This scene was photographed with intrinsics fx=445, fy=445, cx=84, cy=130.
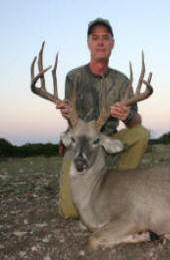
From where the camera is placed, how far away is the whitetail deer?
5.38 m

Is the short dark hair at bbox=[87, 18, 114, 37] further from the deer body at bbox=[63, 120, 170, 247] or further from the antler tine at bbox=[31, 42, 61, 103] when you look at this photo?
the deer body at bbox=[63, 120, 170, 247]

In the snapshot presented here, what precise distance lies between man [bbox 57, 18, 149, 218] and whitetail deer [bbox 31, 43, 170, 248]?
1043mm

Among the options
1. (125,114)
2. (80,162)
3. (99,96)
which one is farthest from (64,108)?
(99,96)

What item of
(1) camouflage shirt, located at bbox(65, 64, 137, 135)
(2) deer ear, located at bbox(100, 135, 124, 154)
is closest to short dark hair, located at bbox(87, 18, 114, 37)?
(1) camouflage shirt, located at bbox(65, 64, 137, 135)

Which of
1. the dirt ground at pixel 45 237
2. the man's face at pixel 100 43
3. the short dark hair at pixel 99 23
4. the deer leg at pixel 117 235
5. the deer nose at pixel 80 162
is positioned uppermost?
the short dark hair at pixel 99 23

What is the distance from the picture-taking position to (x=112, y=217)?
5547mm

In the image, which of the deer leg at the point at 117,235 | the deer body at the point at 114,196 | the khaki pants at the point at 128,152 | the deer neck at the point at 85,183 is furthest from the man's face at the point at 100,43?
the deer leg at the point at 117,235

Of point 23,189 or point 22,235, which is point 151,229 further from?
point 23,189

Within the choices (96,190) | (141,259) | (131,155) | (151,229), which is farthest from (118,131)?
(141,259)

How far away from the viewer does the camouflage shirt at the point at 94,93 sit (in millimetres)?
7543

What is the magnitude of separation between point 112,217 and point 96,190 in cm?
48

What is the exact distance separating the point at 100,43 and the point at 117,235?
3703 mm

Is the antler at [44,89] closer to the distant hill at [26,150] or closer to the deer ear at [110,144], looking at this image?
the deer ear at [110,144]

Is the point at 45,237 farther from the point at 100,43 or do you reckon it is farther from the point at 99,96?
the point at 100,43
